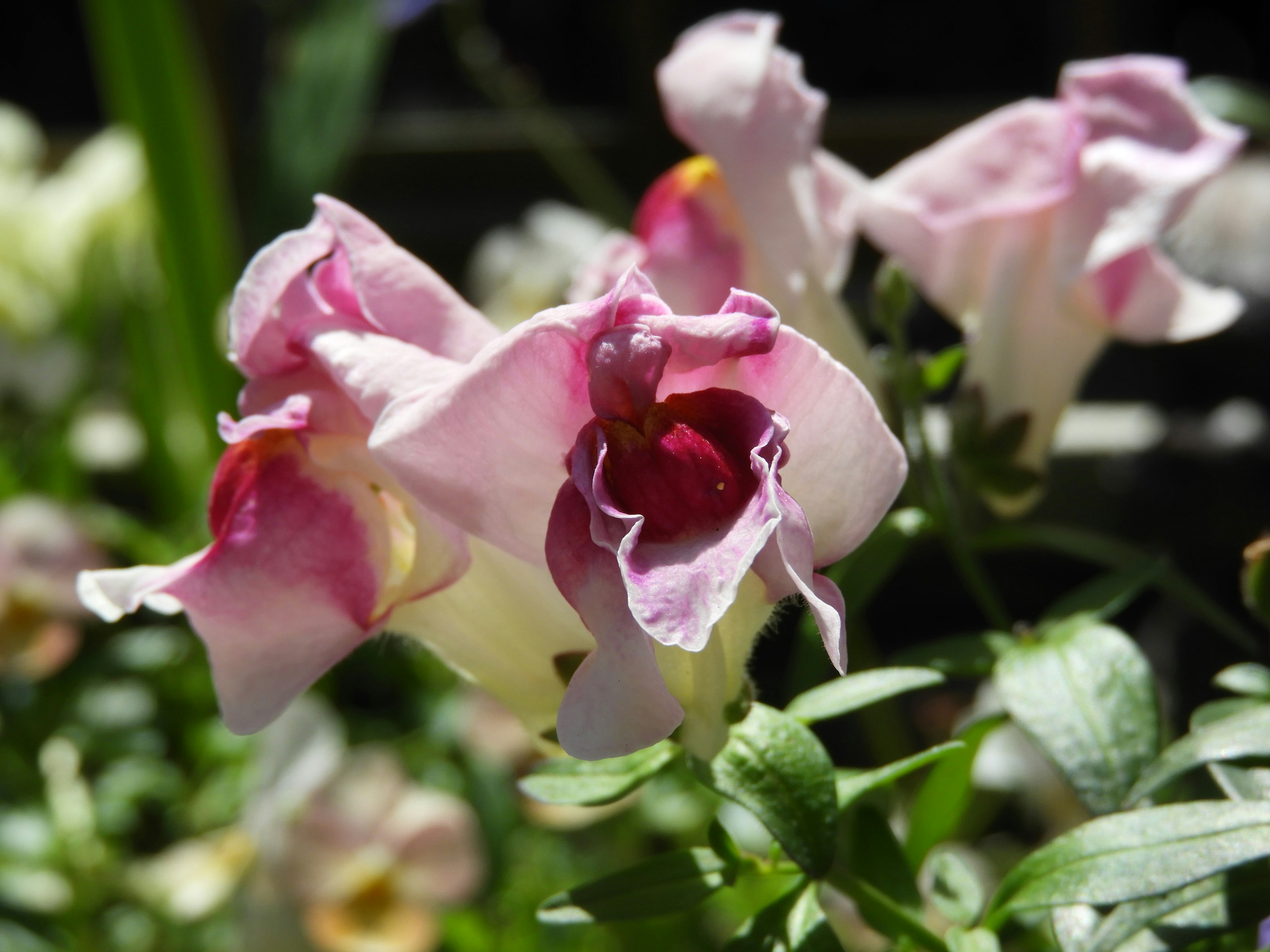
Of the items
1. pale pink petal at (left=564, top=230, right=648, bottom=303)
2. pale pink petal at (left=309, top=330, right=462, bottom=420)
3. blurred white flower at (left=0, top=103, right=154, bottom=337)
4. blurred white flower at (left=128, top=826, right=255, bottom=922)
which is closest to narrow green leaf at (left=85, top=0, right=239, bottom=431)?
blurred white flower at (left=0, top=103, right=154, bottom=337)

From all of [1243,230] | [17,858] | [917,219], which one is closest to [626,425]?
[917,219]

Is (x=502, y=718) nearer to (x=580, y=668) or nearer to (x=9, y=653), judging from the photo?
(x=9, y=653)

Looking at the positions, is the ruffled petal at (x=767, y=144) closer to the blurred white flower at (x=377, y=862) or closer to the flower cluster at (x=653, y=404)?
the flower cluster at (x=653, y=404)

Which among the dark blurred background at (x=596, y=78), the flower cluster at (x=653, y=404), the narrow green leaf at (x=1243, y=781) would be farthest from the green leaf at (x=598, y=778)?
the dark blurred background at (x=596, y=78)

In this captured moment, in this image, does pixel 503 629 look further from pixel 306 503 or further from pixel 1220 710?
pixel 1220 710

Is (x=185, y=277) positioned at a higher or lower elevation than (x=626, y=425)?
lower

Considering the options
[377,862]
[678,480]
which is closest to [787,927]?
[678,480]
